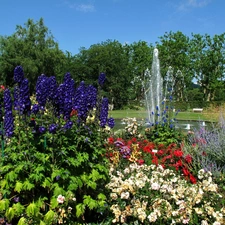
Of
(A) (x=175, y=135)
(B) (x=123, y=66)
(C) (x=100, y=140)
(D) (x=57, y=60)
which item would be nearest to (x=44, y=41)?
(D) (x=57, y=60)

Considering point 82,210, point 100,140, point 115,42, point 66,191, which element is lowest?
point 82,210

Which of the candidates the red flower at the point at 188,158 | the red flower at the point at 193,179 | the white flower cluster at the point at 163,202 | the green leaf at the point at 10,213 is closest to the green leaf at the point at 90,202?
the white flower cluster at the point at 163,202

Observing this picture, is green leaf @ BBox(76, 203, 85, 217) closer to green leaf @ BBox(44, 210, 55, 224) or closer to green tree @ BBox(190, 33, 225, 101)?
green leaf @ BBox(44, 210, 55, 224)

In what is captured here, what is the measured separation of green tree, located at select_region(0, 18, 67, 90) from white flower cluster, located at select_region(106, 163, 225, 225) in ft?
132

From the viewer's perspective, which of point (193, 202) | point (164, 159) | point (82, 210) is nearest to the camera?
point (193, 202)

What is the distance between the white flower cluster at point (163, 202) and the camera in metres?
3.57

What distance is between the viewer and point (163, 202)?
3.72 m

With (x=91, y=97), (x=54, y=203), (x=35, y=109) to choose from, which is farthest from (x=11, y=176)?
(x=91, y=97)

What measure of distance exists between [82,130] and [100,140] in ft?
1.11

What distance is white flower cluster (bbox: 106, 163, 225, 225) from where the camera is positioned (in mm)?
3572

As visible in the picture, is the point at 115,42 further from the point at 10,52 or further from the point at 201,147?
the point at 201,147

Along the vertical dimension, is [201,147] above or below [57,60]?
below

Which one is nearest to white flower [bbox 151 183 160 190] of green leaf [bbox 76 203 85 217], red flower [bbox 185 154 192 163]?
green leaf [bbox 76 203 85 217]

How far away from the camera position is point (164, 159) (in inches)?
249
